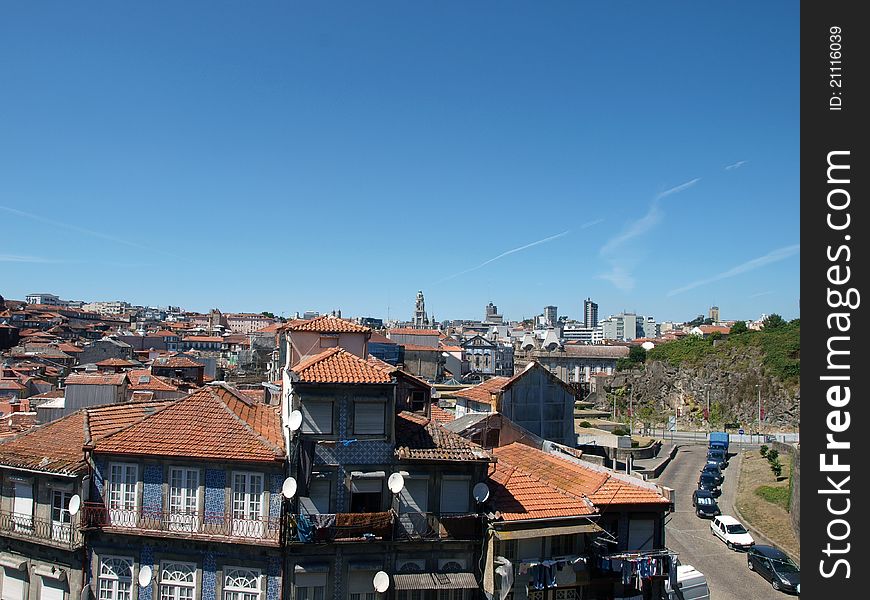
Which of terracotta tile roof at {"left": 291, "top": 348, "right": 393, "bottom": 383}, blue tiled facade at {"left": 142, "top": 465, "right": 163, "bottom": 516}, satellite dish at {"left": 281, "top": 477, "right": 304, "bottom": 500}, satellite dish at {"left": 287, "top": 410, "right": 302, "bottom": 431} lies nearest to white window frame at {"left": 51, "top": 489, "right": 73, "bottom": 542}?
blue tiled facade at {"left": 142, "top": 465, "right": 163, "bottom": 516}

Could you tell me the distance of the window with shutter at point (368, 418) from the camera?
23.3 metres

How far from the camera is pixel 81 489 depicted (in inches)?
906

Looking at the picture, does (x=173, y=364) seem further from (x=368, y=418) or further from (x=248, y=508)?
(x=368, y=418)

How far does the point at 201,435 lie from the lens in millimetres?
23375

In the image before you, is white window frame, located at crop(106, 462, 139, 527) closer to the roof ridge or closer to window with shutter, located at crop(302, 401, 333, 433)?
the roof ridge

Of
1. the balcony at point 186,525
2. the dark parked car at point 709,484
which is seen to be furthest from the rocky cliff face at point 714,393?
the balcony at point 186,525

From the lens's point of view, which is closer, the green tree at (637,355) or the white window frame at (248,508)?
the white window frame at (248,508)

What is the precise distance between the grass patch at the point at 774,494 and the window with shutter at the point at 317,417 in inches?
1466

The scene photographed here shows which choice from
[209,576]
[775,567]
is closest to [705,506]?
[775,567]

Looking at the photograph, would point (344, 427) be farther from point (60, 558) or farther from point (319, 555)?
point (60, 558)

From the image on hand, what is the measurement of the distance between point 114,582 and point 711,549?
102 feet

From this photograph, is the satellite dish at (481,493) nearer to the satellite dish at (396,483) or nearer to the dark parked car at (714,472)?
the satellite dish at (396,483)

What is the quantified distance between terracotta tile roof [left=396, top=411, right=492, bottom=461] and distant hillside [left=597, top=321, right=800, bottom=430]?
7750cm

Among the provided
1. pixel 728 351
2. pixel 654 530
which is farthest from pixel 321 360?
pixel 728 351
